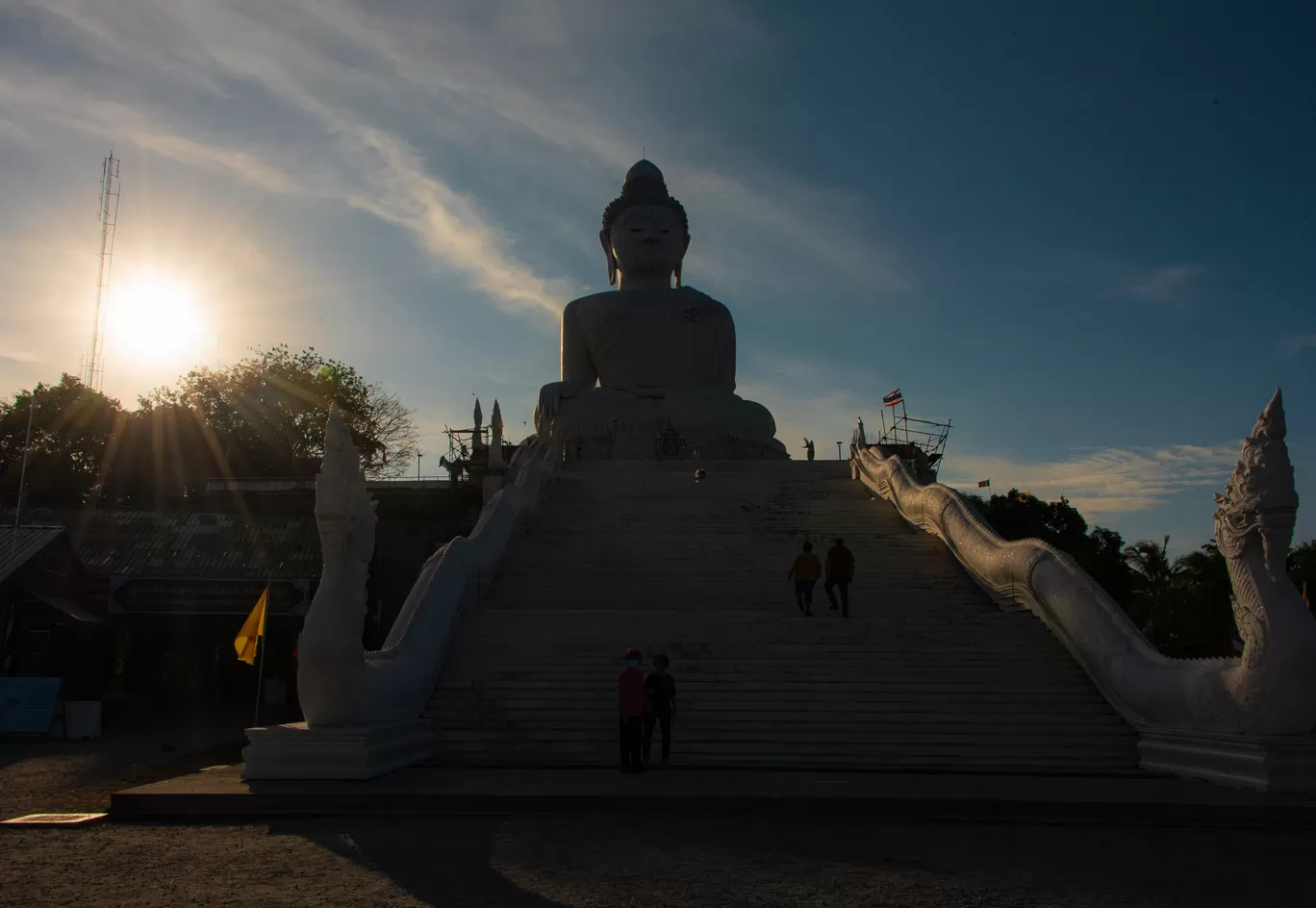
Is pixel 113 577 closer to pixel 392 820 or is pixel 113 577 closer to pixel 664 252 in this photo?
pixel 392 820

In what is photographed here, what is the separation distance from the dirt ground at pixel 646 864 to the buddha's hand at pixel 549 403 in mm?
17934

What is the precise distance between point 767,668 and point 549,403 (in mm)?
15170

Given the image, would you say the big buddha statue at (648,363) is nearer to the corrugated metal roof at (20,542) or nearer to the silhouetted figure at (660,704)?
the corrugated metal roof at (20,542)

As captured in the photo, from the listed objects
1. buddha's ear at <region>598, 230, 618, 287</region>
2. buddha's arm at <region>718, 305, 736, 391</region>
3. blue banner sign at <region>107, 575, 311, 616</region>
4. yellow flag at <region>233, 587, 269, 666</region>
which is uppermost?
buddha's ear at <region>598, 230, 618, 287</region>

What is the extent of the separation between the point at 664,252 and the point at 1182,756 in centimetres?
2061

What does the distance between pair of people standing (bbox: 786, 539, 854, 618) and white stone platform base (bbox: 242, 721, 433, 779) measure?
5.01 metres

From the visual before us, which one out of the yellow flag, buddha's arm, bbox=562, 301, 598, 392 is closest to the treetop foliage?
buddha's arm, bbox=562, 301, 598, 392

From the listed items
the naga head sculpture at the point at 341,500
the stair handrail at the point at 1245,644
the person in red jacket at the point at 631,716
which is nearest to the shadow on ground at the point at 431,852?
the person in red jacket at the point at 631,716

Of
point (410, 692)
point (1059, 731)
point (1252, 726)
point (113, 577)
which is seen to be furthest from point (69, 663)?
point (1252, 726)

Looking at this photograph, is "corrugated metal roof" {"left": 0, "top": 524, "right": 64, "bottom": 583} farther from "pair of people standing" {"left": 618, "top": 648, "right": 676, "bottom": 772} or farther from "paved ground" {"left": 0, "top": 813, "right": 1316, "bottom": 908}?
"pair of people standing" {"left": 618, "top": 648, "right": 676, "bottom": 772}

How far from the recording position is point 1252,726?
8086 millimetres

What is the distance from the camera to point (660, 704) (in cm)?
901

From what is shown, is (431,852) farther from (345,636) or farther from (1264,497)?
(1264,497)

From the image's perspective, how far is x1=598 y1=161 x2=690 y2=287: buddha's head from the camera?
2764cm
